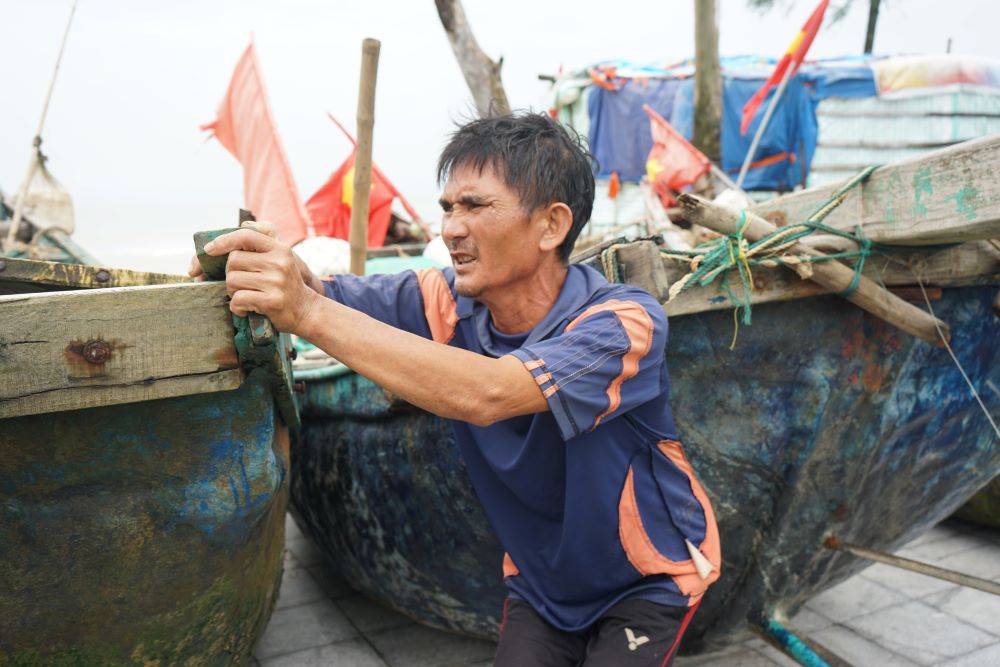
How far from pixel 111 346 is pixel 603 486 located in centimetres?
94

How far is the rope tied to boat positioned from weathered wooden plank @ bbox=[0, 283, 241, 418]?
111 cm

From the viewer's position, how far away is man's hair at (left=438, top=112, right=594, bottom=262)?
170cm

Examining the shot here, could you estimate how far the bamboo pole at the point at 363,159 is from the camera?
3.19 metres

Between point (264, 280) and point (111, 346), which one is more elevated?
point (264, 280)

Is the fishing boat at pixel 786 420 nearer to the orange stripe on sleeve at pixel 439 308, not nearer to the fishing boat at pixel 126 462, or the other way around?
the orange stripe on sleeve at pixel 439 308

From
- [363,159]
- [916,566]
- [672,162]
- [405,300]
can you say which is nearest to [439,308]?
[405,300]

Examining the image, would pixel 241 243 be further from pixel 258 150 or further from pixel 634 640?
pixel 258 150

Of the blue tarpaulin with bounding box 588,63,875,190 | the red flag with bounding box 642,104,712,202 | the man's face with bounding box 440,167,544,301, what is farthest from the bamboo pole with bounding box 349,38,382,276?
the blue tarpaulin with bounding box 588,63,875,190

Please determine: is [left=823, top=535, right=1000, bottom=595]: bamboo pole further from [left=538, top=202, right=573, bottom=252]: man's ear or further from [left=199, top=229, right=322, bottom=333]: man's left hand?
[left=199, top=229, right=322, bottom=333]: man's left hand

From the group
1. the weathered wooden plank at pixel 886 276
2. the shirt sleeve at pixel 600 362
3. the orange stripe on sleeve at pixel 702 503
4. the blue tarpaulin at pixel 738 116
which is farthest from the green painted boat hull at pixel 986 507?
the blue tarpaulin at pixel 738 116

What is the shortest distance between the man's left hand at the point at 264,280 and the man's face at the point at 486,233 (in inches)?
17.1

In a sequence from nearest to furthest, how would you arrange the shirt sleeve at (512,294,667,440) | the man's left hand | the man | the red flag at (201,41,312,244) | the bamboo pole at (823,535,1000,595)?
the man's left hand
the shirt sleeve at (512,294,667,440)
the man
the bamboo pole at (823,535,1000,595)
the red flag at (201,41,312,244)

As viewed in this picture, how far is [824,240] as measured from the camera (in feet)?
7.40

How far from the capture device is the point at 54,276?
76.3 inches
